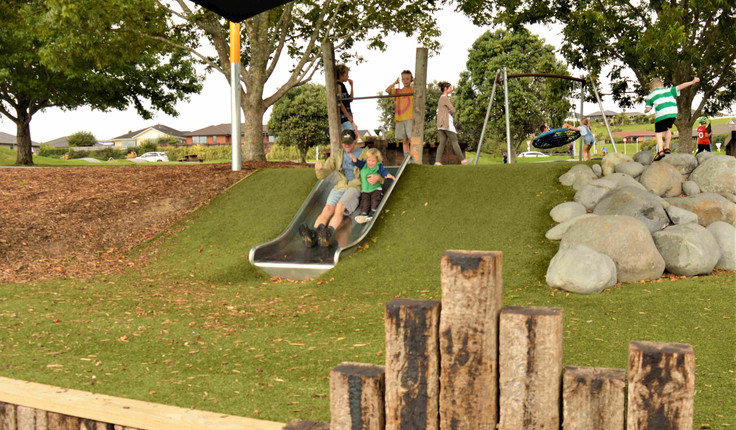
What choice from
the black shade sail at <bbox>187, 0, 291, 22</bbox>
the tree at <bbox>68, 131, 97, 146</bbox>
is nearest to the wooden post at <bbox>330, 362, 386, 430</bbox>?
the black shade sail at <bbox>187, 0, 291, 22</bbox>

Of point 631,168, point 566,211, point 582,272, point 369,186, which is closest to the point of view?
point 582,272

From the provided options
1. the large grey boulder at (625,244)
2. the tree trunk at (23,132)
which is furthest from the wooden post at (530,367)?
the tree trunk at (23,132)

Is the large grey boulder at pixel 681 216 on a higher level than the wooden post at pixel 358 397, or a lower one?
higher

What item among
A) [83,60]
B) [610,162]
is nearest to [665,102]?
[610,162]

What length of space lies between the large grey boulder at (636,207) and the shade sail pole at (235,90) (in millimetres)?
8512

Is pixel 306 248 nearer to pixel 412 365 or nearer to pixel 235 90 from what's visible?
pixel 235 90

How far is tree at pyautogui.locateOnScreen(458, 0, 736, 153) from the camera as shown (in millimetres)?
18406

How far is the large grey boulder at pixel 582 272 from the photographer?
7.13 meters

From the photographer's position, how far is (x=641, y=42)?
672 inches

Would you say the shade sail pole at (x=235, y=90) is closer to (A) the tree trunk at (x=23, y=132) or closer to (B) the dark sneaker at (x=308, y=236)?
(B) the dark sneaker at (x=308, y=236)

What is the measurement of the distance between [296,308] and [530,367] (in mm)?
5110

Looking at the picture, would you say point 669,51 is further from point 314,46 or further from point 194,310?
point 194,310

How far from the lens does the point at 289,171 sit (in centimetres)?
1336

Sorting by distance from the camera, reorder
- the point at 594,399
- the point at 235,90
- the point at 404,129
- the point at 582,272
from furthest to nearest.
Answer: the point at 235,90, the point at 404,129, the point at 582,272, the point at 594,399
